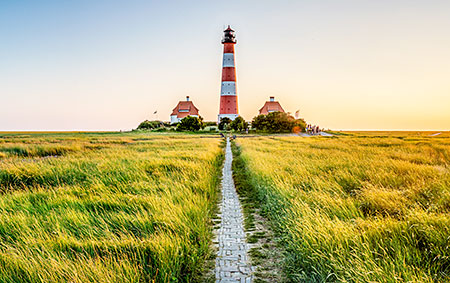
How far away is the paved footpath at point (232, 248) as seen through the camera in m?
3.90

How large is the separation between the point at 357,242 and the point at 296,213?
4.45 ft

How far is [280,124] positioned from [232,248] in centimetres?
5332

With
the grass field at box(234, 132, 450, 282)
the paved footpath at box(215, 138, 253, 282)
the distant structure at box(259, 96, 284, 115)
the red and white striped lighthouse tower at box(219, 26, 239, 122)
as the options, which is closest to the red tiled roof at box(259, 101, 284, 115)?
the distant structure at box(259, 96, 284, 115)

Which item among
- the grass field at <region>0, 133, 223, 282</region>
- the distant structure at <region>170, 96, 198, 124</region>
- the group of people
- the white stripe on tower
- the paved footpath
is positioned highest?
the white stripe on tower

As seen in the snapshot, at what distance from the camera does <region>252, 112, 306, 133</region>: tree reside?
56.6 m

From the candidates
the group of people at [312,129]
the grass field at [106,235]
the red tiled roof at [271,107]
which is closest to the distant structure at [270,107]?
the red tiled roof at [271,107]

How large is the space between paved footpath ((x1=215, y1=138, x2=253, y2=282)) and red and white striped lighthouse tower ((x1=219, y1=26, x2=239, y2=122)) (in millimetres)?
49345

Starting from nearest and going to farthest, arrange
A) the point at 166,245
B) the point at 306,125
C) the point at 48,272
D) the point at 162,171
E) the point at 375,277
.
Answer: the point at 375,277, the point at 48,272, the point at 166,245, the point at 162,171, the point at 306,125

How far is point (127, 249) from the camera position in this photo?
3930 millimetres

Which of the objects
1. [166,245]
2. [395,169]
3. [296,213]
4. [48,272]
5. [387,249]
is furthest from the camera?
[395,169]

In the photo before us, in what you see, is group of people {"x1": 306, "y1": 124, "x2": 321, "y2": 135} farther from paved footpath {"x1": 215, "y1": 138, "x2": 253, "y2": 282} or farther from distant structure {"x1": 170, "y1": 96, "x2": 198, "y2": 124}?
paved footpath {"x1": 215, "y1": 138, "x2": 253, "y2": 282}

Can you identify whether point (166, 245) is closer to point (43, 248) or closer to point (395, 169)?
point (43, 248)

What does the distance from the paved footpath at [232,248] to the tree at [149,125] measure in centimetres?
6902

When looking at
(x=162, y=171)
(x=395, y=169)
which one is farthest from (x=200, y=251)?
(x=395, y=169)
